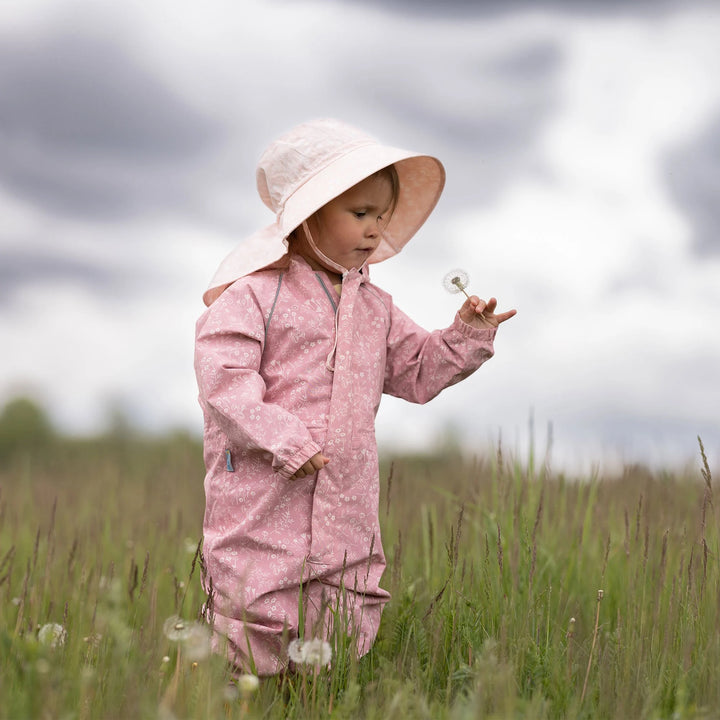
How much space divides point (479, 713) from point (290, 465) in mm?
1004

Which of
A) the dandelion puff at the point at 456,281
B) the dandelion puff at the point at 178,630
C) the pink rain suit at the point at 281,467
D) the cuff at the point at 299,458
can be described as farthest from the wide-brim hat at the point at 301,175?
the dandelion puff at the point at 178,630

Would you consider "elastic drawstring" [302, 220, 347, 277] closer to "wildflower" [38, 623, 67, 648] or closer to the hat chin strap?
the hat chin strap

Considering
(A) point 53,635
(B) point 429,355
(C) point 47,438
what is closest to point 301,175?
(B) point 429,355

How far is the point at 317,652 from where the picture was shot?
9.32ft

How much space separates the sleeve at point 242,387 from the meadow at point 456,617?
51cm

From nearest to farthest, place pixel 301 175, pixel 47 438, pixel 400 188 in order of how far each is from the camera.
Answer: pixel 301 175 → pixel 400 188 → pixel 47 438

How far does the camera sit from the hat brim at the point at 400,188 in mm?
3203

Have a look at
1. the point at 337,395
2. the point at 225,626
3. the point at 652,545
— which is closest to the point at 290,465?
the point at 337,395

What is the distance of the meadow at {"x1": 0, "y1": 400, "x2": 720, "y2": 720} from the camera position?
2.32 m

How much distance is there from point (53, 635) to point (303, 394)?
1.13m

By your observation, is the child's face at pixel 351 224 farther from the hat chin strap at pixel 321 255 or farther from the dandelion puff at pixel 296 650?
the dandelion puff at pixel 296 650

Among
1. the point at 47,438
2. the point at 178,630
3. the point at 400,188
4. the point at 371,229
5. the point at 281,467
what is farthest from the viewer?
the point at 47,438

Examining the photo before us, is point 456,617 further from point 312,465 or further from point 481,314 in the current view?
point 481,314

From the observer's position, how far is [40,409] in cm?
1220
